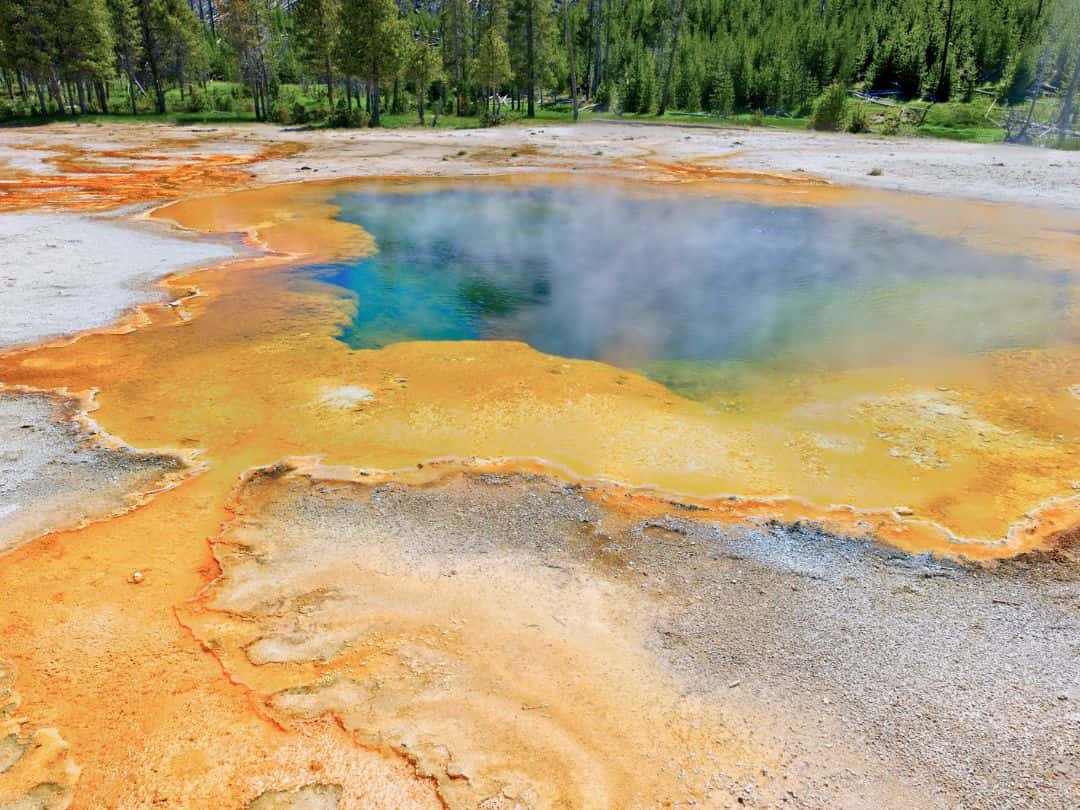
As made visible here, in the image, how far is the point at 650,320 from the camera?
10.8 m

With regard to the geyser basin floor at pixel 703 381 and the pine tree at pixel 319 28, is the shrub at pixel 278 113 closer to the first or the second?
the pine tree at pixel 319 28

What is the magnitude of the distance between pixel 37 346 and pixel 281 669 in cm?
733

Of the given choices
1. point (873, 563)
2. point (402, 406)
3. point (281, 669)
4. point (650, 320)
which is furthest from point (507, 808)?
point (650, 320)

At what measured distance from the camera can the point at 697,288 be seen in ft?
40.5

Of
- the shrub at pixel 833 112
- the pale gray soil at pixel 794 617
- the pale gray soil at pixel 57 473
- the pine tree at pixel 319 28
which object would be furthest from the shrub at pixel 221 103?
the pale gray soil at pixel 794 617

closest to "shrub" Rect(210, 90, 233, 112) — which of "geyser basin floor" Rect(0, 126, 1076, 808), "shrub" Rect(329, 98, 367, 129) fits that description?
"shrub" Rect(329, 98, 367, 129)

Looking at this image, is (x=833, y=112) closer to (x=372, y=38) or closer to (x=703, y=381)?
(x=372, y=38)

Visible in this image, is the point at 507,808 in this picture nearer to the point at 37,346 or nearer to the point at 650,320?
the point at 650,320

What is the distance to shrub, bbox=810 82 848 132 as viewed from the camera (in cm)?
3812

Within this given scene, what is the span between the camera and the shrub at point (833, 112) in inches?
1501

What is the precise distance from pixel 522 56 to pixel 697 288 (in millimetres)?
41326

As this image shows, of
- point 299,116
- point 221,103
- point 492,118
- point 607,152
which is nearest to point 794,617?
point 607,152

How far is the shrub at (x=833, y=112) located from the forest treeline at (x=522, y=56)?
10220 millimetres

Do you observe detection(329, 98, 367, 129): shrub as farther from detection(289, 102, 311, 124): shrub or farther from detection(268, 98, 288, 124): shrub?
detection(268, 98, 288, 124): shrub
